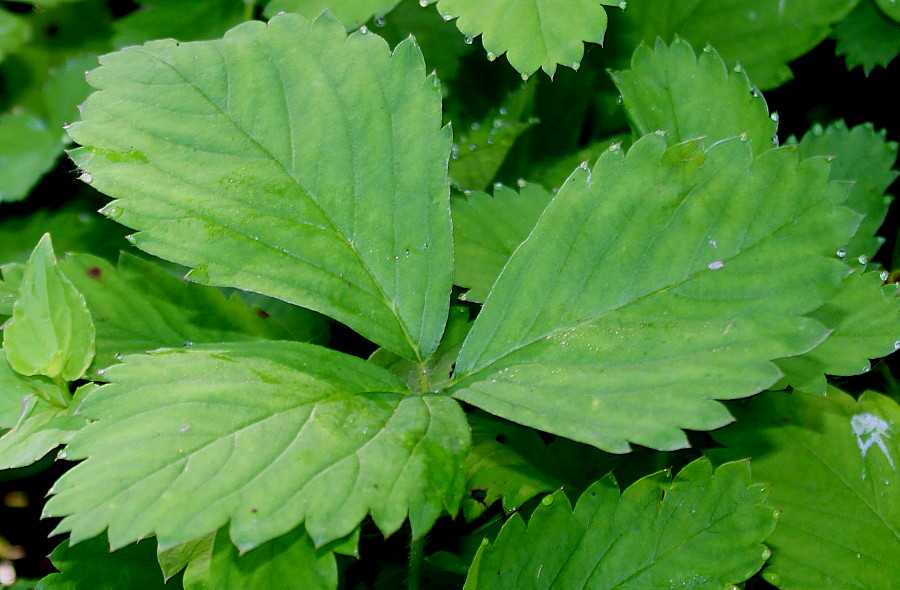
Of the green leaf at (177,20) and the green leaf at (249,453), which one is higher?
the green leaf at (177,20)

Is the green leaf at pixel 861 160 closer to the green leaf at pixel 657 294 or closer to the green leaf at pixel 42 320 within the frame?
the green leaf at pixel 657 294

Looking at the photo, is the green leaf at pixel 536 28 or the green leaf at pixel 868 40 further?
the green leaf at pixel 868 40

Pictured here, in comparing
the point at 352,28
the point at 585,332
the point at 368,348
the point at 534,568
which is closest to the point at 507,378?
the point at 585,332

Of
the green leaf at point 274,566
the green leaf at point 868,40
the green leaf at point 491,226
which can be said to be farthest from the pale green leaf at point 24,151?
the green leaf at point 868,40

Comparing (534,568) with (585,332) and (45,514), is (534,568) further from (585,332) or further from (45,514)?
(45,514)

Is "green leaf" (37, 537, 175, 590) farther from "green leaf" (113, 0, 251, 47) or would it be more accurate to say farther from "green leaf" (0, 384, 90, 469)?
"green leaf" (113, 0, 251, 47)

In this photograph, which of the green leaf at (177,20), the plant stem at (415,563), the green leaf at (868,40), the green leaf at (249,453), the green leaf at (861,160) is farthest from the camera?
the green leaf at (177,20)
